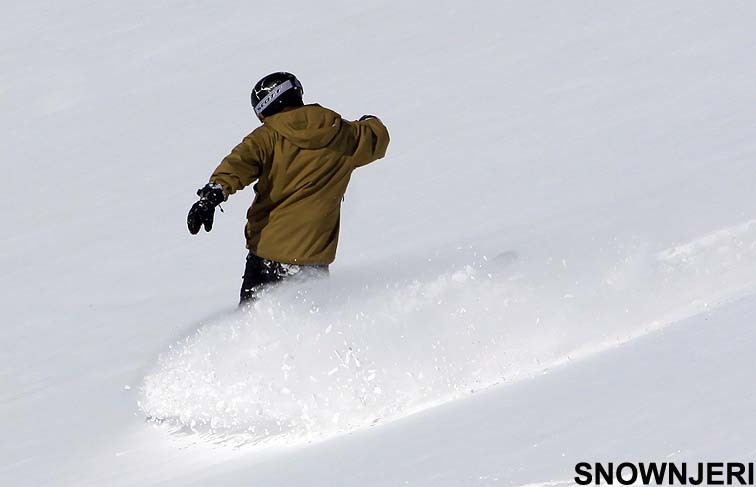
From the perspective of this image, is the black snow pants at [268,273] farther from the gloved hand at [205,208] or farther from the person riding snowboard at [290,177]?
the gloved hand at [205,208]

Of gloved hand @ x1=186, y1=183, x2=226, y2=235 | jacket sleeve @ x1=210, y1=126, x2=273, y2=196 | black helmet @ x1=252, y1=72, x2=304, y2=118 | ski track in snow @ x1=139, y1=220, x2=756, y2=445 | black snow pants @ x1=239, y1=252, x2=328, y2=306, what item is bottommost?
ski track in snow @ x1=139, y1=220, x2=756, y2=445

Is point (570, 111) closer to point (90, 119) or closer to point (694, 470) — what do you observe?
point (90, 119)

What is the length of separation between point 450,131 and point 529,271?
5175 mm

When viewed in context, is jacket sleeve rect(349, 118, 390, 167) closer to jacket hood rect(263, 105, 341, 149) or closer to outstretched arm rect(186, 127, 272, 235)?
jacket hood rect(263, 105, 341, 149)

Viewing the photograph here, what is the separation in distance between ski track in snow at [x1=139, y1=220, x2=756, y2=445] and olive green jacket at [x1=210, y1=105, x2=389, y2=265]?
26 centimetres

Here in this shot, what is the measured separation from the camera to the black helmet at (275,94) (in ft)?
21.1

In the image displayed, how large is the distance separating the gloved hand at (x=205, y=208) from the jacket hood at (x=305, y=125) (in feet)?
1.51

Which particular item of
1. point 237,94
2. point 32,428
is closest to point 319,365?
point 32,428

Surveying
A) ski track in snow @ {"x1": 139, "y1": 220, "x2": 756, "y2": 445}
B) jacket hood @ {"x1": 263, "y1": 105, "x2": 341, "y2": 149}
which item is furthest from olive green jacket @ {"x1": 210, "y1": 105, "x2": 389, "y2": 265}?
ski track in snow @ {"x1": 139, "y1": 220, "x2": 756, "y2": 445}

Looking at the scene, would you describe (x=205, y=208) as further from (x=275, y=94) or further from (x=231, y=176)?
(x=275, y=94)

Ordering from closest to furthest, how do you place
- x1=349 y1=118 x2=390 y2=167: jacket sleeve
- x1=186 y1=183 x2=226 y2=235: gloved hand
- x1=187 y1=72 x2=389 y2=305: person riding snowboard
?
1. x1=186 y1=183 x2=226 y2=235: gloved hand
2. x1=187 y1=72 x2=389 y2=305: person riding snowboard
3. x1=349 y1=118 x2=390 y2=167: jacket sleeve

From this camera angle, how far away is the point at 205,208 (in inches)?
241

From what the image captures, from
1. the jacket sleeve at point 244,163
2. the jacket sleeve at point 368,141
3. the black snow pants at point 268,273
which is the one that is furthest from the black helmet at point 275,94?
the black snow pants at point 268,273

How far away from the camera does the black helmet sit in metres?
6.42
